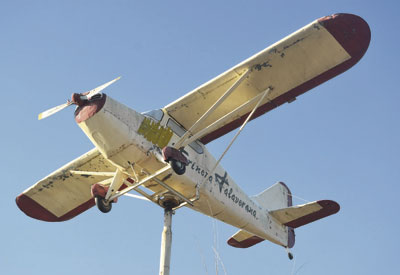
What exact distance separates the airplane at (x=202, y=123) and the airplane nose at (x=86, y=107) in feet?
0.06

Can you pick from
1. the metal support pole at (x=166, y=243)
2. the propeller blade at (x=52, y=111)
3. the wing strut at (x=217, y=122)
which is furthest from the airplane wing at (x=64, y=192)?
the wing strut at (x=217, y=122)

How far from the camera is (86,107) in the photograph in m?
11.4

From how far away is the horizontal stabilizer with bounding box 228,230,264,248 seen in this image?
16125 mm

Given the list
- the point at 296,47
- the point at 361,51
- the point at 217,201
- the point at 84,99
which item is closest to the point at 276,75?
the point at 296,47

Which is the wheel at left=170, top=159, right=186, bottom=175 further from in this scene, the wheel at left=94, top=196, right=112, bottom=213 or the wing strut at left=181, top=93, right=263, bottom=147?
the wheel at left=94, top=196, right=112, bottom=213

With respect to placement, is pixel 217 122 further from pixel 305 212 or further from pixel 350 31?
pixel 305 212

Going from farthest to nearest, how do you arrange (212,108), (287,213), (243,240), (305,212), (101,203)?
(243,240), (287,213), (305,212), (101,203), (212,108)

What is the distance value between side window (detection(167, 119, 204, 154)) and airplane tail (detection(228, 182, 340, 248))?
11.4 ft

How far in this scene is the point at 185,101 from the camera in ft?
41.3

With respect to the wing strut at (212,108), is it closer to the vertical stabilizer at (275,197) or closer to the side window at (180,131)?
the side window at (180,131)

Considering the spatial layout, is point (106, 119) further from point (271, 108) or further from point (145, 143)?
point (271, 108)

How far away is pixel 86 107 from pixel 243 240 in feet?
22.2

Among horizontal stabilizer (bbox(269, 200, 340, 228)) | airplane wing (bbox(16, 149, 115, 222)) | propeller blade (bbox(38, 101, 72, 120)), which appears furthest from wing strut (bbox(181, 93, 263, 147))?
Answer: horizontal stabilizer (bbox(269, 200, 340, 228))

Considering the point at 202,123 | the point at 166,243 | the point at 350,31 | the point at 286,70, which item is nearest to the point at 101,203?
the point at 166,243
